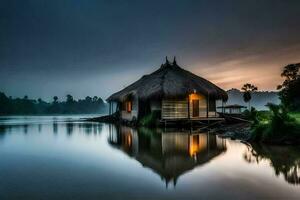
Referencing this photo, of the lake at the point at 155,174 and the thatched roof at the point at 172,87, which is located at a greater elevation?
the thatched roof at the point at 172,87

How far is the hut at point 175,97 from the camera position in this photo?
2697 cm

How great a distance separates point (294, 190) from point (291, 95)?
29.1 m

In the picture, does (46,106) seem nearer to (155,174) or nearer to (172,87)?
(172,87)

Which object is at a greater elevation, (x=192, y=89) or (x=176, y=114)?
(x=192, y=89)

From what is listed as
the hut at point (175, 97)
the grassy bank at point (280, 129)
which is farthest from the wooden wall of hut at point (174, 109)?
the grassy bank at point (280, 129)

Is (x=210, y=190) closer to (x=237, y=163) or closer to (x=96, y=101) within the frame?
(x=237, y=163)

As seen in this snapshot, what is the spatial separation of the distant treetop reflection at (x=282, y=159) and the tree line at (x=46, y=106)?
96.6m

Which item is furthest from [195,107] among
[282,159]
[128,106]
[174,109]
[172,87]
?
[282,159]

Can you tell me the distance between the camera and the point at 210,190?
5988 mm

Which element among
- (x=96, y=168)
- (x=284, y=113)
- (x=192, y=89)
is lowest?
(x=96, y=168)

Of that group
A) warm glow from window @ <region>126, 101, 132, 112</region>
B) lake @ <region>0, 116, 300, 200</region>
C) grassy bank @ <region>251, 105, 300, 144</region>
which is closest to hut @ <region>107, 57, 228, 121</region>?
warm glow from window @ <region>126, 101, 132, 112</region>

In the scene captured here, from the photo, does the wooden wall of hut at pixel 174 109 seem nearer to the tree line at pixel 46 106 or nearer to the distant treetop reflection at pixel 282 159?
the distant treetop reflection at pixel 282 159

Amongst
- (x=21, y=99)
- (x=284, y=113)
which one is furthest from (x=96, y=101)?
(x=284, y=113)

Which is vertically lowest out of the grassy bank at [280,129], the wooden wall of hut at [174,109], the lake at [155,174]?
the lake at [155,174]
